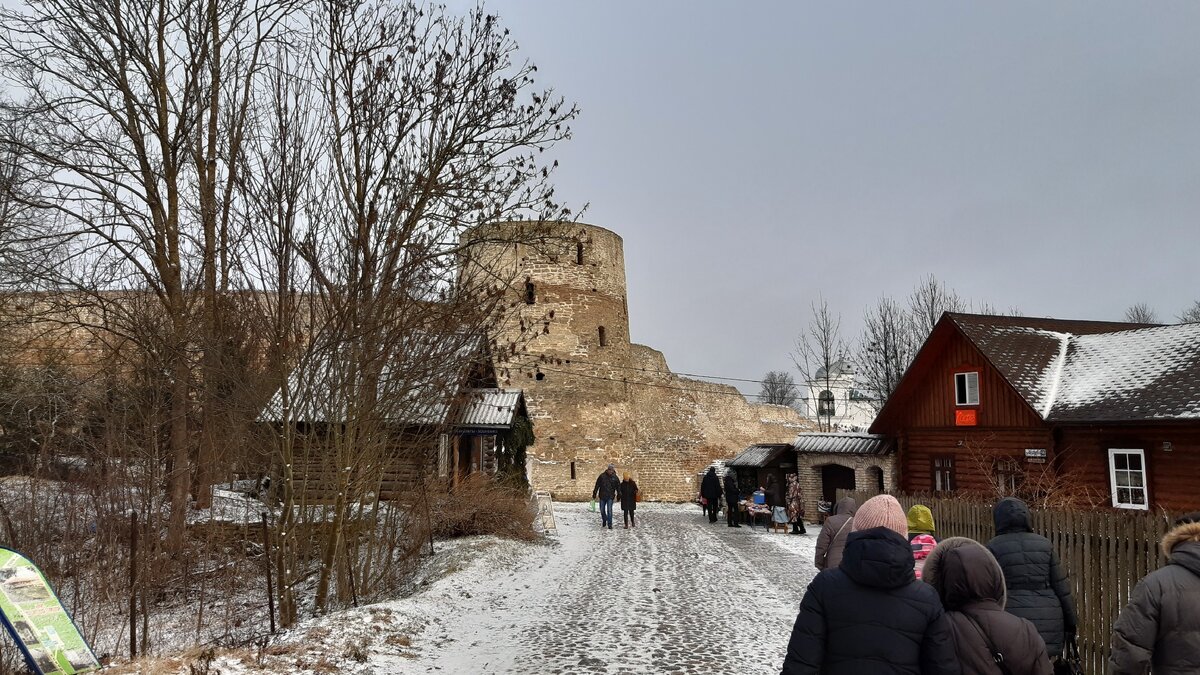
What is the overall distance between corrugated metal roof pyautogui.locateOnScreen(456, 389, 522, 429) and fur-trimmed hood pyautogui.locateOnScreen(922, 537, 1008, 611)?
1454 centimetres

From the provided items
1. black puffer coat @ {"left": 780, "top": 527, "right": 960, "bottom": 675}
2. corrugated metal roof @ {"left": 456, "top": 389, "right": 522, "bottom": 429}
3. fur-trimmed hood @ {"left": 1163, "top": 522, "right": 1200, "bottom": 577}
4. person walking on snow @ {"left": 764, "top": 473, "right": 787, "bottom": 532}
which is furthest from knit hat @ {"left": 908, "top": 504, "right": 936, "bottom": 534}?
person walking on snow @ {"left": 764, "top": 473, "right": 787, "bottom": 532}

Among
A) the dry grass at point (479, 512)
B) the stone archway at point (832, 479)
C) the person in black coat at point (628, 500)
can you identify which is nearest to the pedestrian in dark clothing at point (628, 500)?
the person in black coat at point (628, 500)

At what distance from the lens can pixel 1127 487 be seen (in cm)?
1540

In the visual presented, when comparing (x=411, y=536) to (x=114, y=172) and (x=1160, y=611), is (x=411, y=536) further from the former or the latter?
(x=1160, y=611)

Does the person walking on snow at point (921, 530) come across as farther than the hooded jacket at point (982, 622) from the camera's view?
Yes

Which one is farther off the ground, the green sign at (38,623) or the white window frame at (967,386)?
the white window frame at (967,386)

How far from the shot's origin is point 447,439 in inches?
739

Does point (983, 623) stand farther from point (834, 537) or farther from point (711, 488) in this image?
point (711, 488)

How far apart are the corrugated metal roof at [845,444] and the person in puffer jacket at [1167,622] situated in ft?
59.5

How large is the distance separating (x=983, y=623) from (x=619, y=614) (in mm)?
6054

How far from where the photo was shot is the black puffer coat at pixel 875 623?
308 centimetres

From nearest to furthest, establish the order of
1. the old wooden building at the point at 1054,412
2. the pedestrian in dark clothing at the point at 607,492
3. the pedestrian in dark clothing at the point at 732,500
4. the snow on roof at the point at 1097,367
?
the old wooden building at the point at 1054,412
the snow on roof at the point at 1097,367
the pedestrian in dark clothing at the point at 607,492
the pedestrian in dark clothing at the point at 732,500

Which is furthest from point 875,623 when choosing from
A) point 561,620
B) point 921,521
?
point 561,620

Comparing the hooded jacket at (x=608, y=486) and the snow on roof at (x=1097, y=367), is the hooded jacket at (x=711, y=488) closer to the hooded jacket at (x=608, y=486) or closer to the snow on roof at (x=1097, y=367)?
the hooded jacket at (x=608, y=486)
